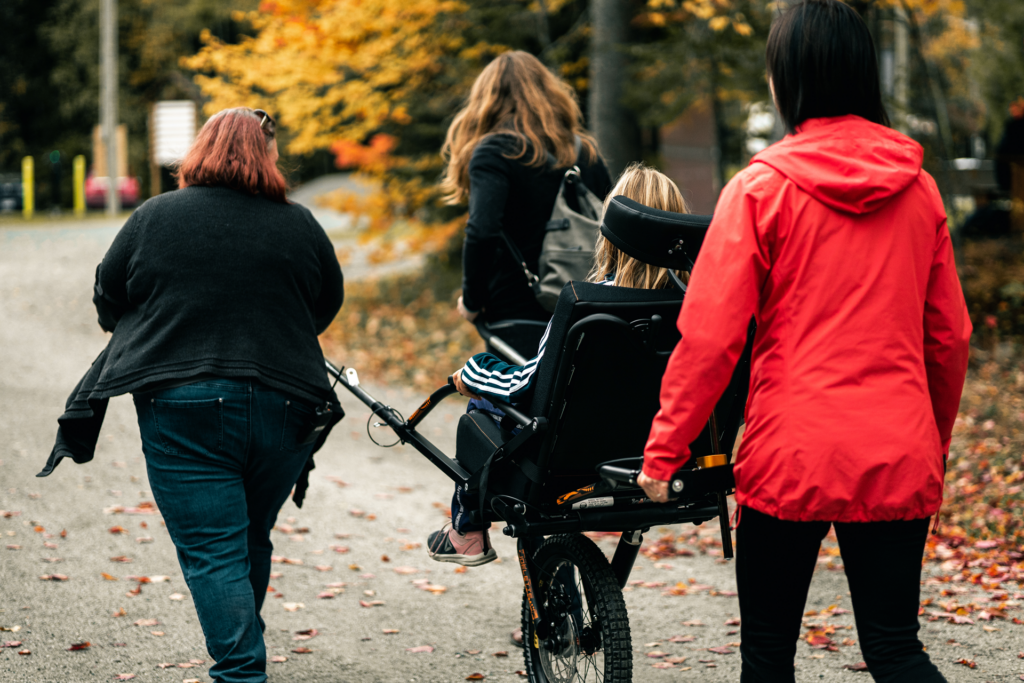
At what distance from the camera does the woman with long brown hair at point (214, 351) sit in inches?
122

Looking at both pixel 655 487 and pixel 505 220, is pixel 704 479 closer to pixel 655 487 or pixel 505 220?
pixel 655 487

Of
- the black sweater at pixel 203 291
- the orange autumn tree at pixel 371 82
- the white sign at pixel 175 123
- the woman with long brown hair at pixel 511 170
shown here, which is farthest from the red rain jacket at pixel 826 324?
the white sign at pixel 175 123

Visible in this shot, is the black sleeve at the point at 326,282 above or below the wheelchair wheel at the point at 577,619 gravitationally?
above

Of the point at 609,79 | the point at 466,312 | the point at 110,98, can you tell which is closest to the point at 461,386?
the point at 466,312

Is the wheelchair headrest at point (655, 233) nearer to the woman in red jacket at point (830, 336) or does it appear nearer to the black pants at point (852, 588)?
the woman in red jacket at point (830, 336)

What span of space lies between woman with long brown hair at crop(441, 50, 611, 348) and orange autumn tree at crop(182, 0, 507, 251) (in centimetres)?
702

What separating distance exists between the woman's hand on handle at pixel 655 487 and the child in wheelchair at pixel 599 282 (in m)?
0.58

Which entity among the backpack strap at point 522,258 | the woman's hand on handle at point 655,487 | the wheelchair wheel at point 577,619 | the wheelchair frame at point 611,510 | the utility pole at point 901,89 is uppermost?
the utility pole at point 901,89

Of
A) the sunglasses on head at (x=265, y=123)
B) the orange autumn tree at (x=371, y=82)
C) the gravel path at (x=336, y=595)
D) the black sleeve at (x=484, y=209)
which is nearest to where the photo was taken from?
the sunglasses on head at (x=265, y=123)

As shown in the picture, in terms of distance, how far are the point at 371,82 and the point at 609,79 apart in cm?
272

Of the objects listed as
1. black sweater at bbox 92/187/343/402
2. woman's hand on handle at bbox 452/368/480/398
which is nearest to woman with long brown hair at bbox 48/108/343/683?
black sweater at bbox 92/187/343/402

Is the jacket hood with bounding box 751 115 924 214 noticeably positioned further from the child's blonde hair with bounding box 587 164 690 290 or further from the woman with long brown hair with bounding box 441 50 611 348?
the woman with long brown hair with bounding box 441 50 611 348

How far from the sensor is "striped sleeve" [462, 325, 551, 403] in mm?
2912

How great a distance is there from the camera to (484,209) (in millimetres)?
4074
